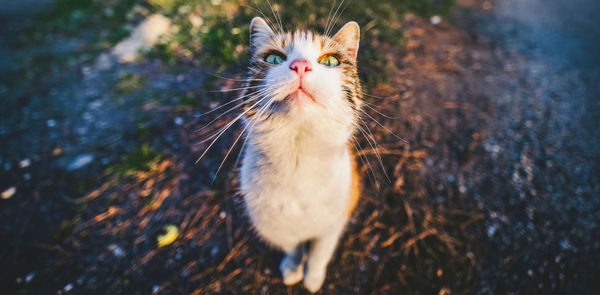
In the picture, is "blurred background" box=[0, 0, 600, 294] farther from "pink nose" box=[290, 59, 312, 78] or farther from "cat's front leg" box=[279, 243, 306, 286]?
"pink nose" box=[290, 59, 312, 78]

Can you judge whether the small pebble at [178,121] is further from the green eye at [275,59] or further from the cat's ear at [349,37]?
the cat's ear at [349,37]

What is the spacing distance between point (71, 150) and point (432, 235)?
10.7ft

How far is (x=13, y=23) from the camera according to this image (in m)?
4.45

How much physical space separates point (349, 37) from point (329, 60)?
18cm

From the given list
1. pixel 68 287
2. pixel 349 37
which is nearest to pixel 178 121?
pixel 68 287

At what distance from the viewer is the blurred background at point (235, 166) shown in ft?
6.14

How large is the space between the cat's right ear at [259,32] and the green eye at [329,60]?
294 mm

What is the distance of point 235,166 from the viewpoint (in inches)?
74.8

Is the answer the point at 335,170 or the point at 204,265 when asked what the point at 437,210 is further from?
the point at 204,265

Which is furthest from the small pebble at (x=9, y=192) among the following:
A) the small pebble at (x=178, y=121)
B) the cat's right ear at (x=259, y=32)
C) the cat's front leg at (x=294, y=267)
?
the cat's right ear at (x=259, y=32)

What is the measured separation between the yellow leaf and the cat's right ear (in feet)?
4.71

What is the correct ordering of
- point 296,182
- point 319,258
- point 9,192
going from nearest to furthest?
point 296,182, point 319,258, point 9,192

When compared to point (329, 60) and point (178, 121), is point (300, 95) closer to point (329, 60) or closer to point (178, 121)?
point (329, 60)

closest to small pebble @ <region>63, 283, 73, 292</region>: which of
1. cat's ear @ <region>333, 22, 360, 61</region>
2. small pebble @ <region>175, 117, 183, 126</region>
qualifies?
small pebble @ <region>175, 117, 183, 126</region>
